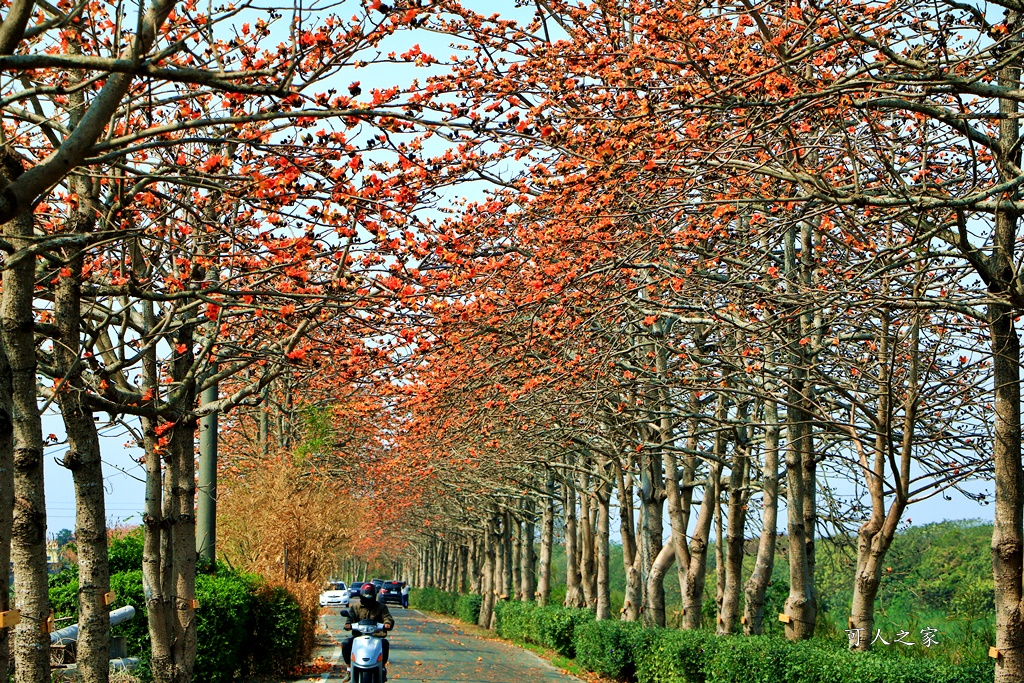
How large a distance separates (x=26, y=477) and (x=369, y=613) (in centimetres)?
741

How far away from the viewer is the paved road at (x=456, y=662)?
65.9 feet

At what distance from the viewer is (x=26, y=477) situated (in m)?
7.59

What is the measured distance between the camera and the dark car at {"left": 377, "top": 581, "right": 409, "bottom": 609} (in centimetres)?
6366

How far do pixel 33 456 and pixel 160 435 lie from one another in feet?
15.5

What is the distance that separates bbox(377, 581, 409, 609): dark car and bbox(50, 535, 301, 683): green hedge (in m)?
43.2

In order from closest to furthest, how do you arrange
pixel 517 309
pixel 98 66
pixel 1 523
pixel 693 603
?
1. pixel 98 66
2. pixel 1 523
3. pixel 517 309
4. pixel 693 603

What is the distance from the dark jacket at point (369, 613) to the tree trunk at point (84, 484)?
16.7 feet

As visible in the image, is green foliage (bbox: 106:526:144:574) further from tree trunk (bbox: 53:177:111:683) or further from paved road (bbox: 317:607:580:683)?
tree trunk (bbox: 53:177:111:683)

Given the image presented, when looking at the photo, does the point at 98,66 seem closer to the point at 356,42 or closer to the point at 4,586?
the point at 356,42

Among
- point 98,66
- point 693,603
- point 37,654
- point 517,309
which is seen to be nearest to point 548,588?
point 693,603

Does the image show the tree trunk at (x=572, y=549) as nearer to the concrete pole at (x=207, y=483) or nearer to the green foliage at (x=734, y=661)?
the green foliage at (x=734, y=661)

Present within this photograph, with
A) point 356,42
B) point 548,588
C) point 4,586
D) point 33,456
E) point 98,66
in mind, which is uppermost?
point 356,42

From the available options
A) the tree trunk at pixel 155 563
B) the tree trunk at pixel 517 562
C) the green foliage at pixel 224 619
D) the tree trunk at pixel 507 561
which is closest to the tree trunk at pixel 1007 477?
the green foliage at pixel 224 619

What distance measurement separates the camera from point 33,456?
7594 millimetres
